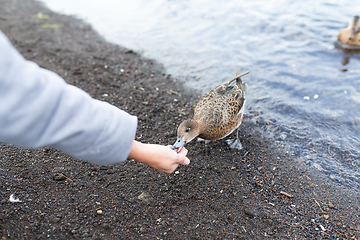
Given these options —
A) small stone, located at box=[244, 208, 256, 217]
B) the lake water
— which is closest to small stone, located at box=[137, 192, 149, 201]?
small stone, located at box=[244, 208, 256, 217]

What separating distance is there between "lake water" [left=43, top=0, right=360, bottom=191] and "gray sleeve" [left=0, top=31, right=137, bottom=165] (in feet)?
11.1

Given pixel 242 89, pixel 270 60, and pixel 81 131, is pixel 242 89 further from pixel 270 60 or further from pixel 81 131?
pixel 81 131

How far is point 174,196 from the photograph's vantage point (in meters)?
3.06

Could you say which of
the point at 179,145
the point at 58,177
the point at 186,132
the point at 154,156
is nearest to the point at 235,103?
the point at 186,132

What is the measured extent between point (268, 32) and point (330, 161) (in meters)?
5.28

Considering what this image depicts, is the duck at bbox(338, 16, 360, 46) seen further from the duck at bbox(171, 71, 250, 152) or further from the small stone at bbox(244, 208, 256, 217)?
the small stone at bbox(244, 208, 256, 217)

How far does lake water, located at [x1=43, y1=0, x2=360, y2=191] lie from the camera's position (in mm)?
4406

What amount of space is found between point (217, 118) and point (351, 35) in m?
6.42

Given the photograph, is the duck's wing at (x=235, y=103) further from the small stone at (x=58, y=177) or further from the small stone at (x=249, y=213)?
the small stone at (x=58, y=177)

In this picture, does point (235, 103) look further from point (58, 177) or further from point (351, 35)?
point (351, 35)

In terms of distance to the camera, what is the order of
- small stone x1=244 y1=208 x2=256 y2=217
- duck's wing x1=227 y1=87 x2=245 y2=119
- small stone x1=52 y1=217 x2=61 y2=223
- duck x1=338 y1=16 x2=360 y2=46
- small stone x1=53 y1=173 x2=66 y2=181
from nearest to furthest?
small stone x1=52 y1=217 x2=61 y2=223, small stone x1=244 y1=208 x2=256 y2=217, small stone x1=53 y1=173 x2=66 y2=181, duck's wing x1=227 y1=87 x2=245 y2=119, duck x1=338 y1=16 x2=360 y2=46

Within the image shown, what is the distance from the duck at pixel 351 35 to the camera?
7.36 metres

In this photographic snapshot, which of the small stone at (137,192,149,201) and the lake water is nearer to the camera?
the small stone at (137,192,149,201)

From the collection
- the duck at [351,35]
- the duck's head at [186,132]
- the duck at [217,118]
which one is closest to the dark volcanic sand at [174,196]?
the duck at [217,118]
